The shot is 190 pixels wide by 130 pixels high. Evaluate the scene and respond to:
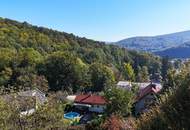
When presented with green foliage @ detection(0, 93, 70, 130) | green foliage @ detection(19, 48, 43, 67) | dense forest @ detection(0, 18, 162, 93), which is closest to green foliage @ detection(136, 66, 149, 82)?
dense forest @ detection(0, 18, 162, 93)

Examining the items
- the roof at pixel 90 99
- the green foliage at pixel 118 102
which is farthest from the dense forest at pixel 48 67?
the green foliage at pixel 118 102

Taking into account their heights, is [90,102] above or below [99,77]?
below

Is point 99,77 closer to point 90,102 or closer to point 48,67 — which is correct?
point 48,67

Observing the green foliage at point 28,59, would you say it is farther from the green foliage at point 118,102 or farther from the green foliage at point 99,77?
the green foliage at point 118,102

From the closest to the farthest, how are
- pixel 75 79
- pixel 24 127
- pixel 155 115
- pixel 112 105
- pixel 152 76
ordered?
pixel 155 115
pixel 24 127
pixel 112 105
pixel 75 79
pixel 152 76

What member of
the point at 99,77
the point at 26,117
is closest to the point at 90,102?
the point at 99,77

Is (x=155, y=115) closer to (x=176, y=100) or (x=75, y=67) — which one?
(x=176, y=100)

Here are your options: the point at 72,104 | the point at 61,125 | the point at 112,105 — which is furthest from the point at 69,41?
the point at 61,125

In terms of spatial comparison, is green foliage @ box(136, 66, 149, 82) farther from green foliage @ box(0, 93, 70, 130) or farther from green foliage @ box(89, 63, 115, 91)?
green foliage @ box(0, 93, 70, 130)
